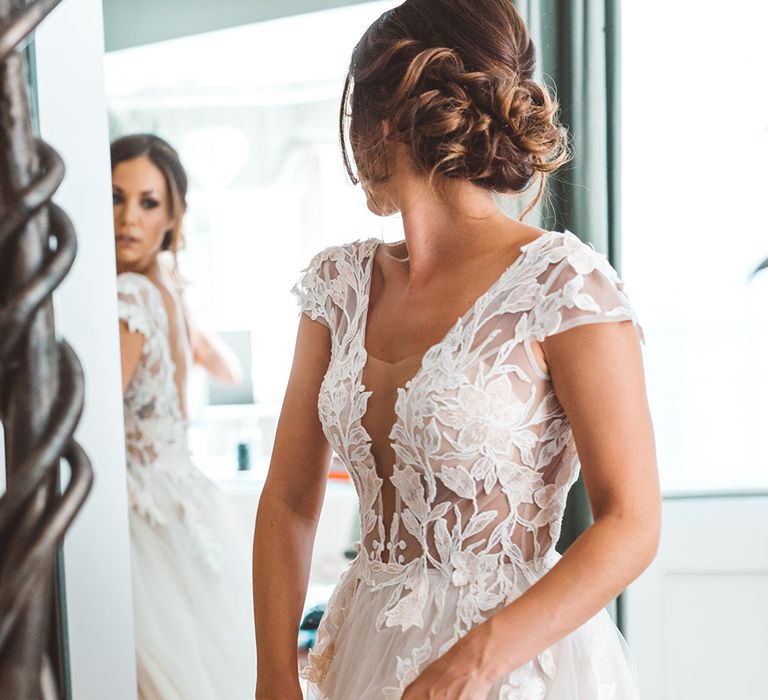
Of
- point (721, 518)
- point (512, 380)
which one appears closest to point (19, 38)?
point (512, 380)

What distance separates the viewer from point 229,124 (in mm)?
1604

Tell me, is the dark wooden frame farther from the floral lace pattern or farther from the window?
the window

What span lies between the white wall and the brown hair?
53 cm

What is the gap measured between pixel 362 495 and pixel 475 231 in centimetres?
39

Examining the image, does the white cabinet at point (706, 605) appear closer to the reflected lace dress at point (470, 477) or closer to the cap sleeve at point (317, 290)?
the reflected lace dress at point (470, 477)

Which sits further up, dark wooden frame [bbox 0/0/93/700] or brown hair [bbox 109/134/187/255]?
brown hair [bbox 109/134/187/255]

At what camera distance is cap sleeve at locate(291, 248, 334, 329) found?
129 cm

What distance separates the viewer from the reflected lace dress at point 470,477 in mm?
1041

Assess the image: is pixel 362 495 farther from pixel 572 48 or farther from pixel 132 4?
pixel 572 48

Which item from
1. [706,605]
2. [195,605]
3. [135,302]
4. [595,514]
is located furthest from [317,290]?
[706,605]

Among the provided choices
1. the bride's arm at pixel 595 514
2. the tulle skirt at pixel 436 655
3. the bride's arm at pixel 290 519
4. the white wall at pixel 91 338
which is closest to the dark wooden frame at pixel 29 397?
the white wall at pixel 91 338

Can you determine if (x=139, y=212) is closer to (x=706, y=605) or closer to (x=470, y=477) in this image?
(x=470, y=477)

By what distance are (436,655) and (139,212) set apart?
0.85m

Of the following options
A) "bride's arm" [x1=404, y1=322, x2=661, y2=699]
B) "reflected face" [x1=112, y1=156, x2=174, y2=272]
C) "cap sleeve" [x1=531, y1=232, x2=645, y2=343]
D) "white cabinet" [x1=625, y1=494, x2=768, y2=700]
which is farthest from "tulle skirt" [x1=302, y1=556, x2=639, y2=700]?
"white cabinet" [x1=625, y1=494, x2=768, y2=700]
